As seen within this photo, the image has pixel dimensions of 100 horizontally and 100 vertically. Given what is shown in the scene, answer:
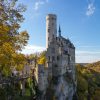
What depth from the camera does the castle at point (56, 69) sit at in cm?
5708

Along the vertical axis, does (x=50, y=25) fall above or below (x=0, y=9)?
above

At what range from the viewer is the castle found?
57.1m

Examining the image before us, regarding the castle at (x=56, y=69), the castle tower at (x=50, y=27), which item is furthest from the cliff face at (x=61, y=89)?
the castle tower at (x=50, y=27)

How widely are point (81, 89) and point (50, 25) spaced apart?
86.7 feet

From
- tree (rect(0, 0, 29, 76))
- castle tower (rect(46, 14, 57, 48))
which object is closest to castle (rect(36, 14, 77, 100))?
castle tower (rect(46, 14, 57, 48))

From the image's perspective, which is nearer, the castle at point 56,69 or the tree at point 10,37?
the tree at point 10,37

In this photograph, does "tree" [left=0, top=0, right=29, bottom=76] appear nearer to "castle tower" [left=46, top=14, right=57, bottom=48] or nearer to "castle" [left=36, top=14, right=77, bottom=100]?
"castle" [left=36, top=14, right=77, bottom=100]

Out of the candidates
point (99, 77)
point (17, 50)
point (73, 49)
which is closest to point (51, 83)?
point (73, 49)

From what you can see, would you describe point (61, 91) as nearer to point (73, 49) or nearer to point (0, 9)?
point (73, 49)

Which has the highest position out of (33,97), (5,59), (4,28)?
(4,28)

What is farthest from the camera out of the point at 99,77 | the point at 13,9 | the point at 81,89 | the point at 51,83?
the point at 99,77

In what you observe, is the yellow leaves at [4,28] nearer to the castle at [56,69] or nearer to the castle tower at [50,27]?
the castle at [56,69]

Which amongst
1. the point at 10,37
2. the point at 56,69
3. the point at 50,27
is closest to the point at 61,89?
the point at 56,69

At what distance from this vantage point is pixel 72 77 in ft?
236
